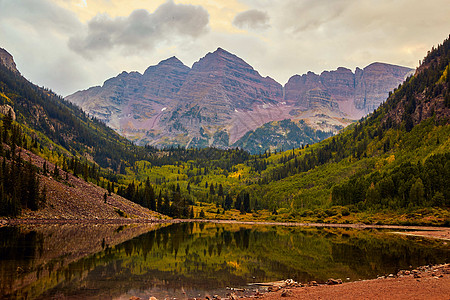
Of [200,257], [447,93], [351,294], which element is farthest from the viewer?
[447,93]

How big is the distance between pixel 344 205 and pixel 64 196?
134m

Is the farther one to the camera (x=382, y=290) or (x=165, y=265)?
(x=165, y=265)

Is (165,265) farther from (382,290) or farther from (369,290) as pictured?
(382,290)

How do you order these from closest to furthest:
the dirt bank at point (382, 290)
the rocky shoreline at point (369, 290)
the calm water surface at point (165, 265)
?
the dirt bank at point (382, 290) → the rocky shoreline at point (369, 290) → the calm water surface at point (165, 265)

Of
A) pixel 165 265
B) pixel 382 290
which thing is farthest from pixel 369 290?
pixel 165 265

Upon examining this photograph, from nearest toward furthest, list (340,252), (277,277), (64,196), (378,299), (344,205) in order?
(378,299) → (277,277) → (340,252) → (64,196) → (344,205)

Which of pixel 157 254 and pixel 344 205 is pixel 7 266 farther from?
pixel 344 205

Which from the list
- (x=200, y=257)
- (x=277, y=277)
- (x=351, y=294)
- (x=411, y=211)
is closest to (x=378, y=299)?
(x=351, y=294)

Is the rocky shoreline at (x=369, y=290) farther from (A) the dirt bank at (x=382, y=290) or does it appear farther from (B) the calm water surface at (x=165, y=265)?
(B) the calm water surface at (x=165, y=265)

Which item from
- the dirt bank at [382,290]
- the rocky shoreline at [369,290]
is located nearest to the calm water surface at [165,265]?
the rocky shoreline at [369,290]

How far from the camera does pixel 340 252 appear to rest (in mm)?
58750

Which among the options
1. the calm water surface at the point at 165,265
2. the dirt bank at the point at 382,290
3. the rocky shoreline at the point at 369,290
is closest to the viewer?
the dirt bank at the point at 382,290

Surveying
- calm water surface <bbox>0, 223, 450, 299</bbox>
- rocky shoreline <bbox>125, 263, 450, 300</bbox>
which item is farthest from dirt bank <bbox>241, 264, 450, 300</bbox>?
calm water surface <bbox>0, 223, 450, 299</bbox>

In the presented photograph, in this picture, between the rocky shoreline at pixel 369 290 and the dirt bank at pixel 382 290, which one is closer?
the dirt bank at pixel 382 290
